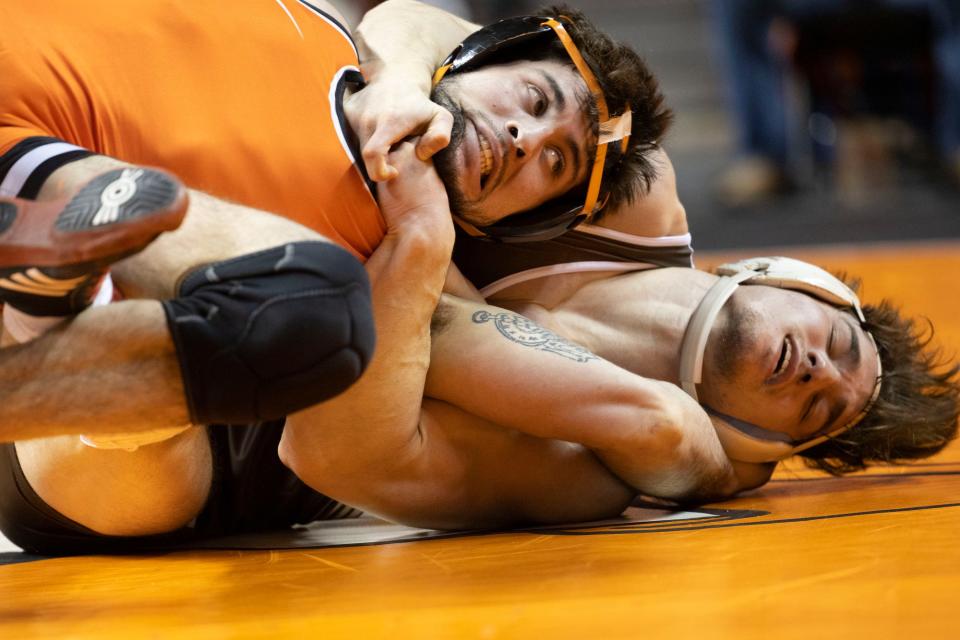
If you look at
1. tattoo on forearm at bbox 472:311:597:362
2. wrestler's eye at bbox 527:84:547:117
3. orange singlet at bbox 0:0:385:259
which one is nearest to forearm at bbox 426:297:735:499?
tattoo on forearm at bbox 472:311:597:362

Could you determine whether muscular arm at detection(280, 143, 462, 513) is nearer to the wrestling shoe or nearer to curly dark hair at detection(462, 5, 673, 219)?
curly dark hair at detection(462, 5, 673, 219)

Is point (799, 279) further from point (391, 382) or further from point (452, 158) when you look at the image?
point (391, 382)

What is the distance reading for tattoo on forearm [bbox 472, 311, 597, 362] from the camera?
2.52 meters

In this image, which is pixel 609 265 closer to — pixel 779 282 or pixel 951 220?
pixel 779 282

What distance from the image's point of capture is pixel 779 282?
2955 mm

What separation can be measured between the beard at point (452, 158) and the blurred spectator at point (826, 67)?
19.2ft

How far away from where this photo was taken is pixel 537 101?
8.80 feet

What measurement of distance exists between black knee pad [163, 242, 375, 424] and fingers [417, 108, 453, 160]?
0.67 m

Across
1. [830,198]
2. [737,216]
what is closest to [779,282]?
[737,216]

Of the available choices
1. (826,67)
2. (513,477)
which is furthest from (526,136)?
(826,67)

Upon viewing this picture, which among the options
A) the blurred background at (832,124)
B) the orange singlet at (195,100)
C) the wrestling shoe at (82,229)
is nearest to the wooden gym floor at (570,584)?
the wrestling shoe at (82,229)

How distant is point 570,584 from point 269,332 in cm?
59

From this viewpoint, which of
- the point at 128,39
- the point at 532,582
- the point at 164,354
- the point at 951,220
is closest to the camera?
the point at 164,354

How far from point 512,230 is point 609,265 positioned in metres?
0.35
